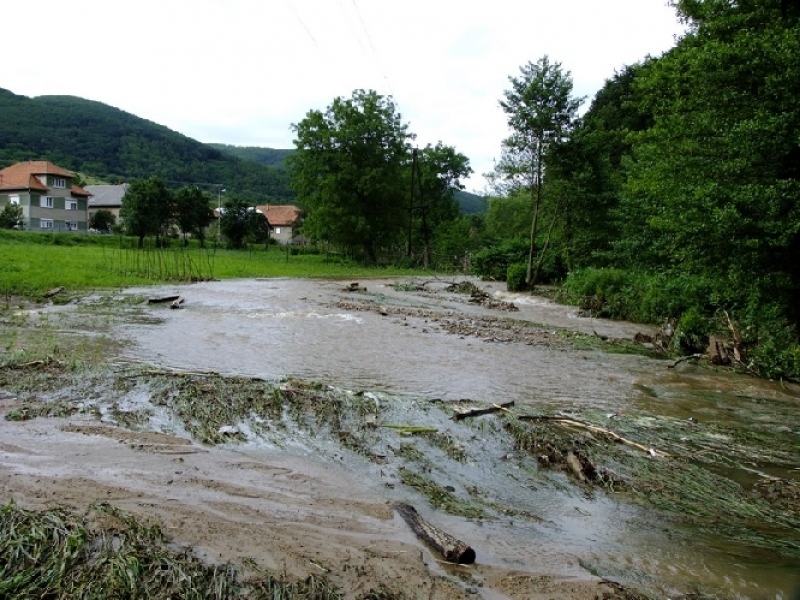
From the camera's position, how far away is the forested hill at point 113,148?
341 feet

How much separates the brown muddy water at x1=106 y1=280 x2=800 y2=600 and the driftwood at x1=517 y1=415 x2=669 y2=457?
29.3 inches

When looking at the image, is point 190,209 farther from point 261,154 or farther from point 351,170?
point 261,154

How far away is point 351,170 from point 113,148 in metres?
92.4

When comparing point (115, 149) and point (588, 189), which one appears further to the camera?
point (115, 149)

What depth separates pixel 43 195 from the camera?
211ft

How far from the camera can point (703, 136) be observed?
39.2 feet

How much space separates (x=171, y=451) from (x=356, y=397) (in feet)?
9.00

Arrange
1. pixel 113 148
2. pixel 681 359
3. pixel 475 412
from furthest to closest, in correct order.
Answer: pixel 113 148 → pixel 681 359 → pixel 475 412

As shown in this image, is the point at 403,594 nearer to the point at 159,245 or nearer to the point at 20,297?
the point at 20,297

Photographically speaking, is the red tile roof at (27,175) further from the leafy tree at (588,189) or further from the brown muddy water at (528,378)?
the leafy tree at (588,189)

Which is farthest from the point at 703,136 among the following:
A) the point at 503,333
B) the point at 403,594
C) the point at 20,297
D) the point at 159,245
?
the point at 159,245

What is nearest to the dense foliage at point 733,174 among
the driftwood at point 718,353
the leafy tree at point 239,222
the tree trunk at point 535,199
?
the driftwood at point 718,353

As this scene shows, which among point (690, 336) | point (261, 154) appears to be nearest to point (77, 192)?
point (690, 336)

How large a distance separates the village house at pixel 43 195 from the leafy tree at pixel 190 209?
1738 cm
